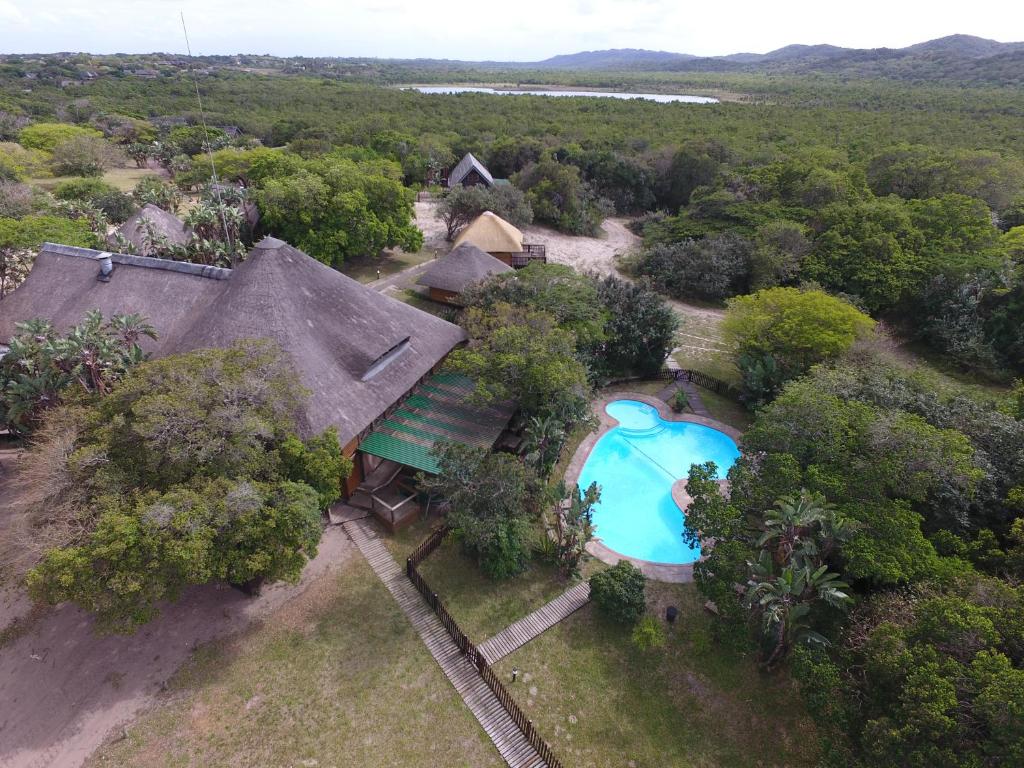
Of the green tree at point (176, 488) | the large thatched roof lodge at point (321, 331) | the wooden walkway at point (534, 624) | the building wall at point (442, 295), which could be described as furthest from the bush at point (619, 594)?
the building wall at point (442, 295)

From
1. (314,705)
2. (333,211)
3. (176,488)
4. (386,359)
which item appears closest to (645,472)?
(386,359)

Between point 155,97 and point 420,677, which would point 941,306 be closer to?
Result: point 420,677

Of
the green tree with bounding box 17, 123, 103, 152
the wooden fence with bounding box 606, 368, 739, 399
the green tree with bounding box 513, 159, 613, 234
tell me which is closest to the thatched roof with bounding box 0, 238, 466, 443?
the wooden fence with bounding box 606, 368, 739, 399

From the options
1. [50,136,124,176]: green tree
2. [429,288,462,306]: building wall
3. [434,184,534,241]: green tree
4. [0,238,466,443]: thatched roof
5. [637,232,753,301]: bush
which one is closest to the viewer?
[0,238,466,443]: thatched roof

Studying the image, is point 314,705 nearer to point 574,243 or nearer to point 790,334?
point 790,334

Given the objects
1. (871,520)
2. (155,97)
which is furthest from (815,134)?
(155,97)

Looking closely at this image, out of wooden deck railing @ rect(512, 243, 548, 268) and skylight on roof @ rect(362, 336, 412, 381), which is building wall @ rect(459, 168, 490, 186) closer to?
wooden deck railing @ rect(512, 243, 548, 268)
